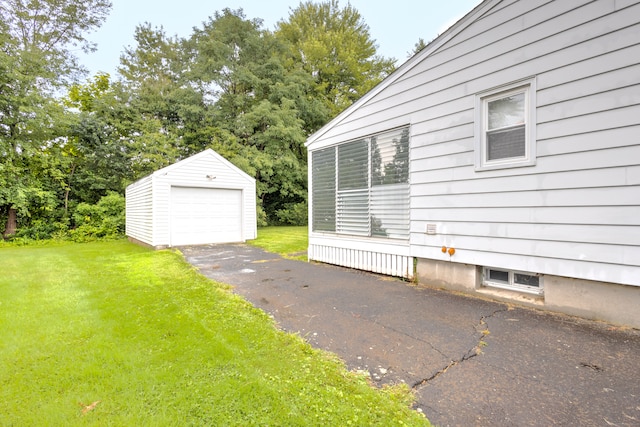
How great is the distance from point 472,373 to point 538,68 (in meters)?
3.39

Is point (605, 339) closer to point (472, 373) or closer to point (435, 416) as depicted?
point (472, 373)

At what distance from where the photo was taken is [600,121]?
2.96 meters

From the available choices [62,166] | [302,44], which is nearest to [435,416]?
[62,166]

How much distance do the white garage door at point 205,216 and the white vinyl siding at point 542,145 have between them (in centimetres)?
819

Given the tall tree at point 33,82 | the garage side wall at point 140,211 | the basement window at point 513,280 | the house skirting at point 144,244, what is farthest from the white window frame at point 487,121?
the tall tree at point 33,82

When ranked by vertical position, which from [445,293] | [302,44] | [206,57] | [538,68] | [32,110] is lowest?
[445,293]

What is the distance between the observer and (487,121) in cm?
389

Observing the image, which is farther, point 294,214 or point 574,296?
point 294,214

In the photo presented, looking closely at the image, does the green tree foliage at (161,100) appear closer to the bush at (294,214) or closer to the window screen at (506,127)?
the bush at (294,214)

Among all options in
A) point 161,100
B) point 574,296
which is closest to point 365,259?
point 574,296

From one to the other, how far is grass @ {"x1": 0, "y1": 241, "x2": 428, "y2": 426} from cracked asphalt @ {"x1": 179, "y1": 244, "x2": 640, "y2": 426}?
0.90ft

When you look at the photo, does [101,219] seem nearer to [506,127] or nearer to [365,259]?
[365,259]

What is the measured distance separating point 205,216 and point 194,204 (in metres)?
0.57

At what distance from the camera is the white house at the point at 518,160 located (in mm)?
2891
